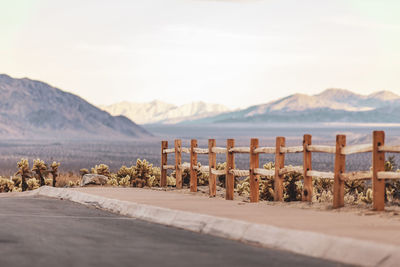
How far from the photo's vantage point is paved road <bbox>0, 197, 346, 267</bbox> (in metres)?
10.3

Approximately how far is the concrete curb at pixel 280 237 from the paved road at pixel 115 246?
325 mm

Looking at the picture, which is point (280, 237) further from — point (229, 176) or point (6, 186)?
point (6, 186)

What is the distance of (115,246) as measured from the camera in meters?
11.8

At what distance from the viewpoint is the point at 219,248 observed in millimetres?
11781

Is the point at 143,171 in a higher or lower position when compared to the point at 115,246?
lower

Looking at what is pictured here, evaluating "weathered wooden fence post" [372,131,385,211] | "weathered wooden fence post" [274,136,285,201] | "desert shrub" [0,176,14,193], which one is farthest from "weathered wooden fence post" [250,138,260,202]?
"desert shrub" [0,176,14,193]

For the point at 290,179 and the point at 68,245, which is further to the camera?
the point at 290,179

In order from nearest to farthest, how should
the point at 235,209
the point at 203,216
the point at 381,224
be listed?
the point at 381,224 < the point at 203,216 < the point at 235,209

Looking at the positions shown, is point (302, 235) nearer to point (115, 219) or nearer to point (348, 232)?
point (348, 232)

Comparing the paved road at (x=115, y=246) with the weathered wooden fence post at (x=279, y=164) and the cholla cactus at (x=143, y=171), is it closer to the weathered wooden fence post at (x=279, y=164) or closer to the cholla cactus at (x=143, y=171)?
the weathered wooden fence post at (x=279, y=164)

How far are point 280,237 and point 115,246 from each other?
2502mm

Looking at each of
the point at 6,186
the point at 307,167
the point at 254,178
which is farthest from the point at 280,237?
the point at 6,186

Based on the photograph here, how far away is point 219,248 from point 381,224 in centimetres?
345

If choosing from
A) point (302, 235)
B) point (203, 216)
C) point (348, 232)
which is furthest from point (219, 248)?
point (203, 216)
